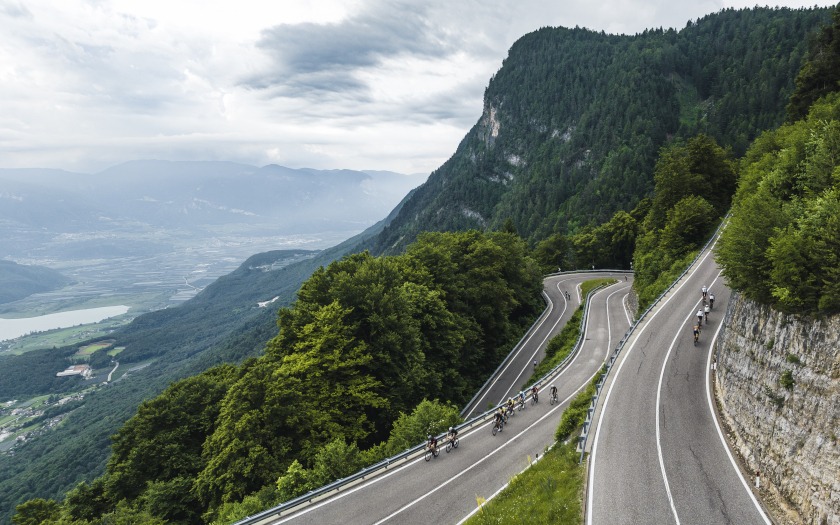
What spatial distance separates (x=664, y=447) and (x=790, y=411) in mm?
4978

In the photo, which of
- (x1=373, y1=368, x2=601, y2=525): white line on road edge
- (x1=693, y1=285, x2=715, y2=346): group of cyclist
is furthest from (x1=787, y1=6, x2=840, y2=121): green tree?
(x1=373, y1=368, x2=601, y2=525): white line on road edge

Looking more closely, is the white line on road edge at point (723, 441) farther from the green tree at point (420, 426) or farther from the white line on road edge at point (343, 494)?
the white line on road edge at point (343, 494)

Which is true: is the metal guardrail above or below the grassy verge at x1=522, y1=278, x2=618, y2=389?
above

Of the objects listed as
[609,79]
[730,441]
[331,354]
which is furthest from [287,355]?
[609,79]

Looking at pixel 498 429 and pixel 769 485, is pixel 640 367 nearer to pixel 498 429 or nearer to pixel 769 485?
pixel 498 429

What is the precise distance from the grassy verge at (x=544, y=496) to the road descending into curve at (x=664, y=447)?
0.58m

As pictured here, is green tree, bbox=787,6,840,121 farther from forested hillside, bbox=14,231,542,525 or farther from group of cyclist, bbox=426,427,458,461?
group of cyclist, bbox=426,427,458,461

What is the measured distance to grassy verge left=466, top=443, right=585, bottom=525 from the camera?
14.0 m

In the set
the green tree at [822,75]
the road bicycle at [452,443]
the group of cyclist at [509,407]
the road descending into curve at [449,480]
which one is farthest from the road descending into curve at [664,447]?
the green tree at [822,75]

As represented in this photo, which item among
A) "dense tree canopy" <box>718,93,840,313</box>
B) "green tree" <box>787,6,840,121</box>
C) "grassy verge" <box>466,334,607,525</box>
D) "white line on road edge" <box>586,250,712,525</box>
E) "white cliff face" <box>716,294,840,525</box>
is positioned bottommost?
"grassy verge" <box>466,334,607,525</box>

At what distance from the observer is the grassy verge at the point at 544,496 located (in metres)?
14.0

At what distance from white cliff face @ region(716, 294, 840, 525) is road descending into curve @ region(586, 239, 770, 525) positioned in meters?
1.00

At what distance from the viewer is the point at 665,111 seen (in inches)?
5320

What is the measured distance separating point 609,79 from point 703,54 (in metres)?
32.3
